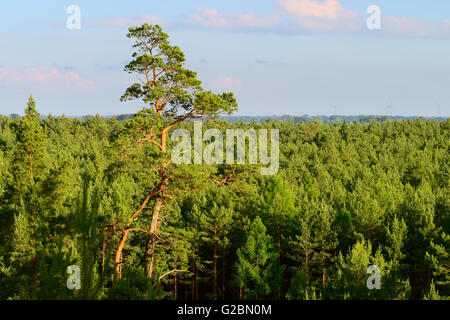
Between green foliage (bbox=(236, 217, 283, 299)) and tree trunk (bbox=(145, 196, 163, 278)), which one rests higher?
tree trunk (bbox=(145, 196, 163, 278))

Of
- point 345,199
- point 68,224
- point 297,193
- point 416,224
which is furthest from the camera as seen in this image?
point 297,193

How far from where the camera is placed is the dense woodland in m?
19.4

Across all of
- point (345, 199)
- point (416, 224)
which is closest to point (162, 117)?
point (416, 224)

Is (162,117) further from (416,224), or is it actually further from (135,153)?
(416,224)

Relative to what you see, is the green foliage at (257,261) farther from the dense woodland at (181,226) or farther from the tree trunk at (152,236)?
the tree trunk at (152,236)

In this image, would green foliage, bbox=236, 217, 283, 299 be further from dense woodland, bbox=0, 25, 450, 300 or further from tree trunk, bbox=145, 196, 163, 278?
tree trunk, bbox=145, 196, 163, 278

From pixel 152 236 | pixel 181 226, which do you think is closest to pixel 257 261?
pixel 181 226

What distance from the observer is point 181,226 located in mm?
39625

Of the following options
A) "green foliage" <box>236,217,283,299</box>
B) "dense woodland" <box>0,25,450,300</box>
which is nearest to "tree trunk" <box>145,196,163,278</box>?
"dense woodland" <box>0,25,450,300</box>

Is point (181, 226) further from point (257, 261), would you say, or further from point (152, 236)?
point (152, 236)

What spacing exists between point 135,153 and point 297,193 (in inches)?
1607

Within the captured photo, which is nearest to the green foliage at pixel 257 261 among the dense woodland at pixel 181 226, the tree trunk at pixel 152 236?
the dense woodland at pixel 181 226

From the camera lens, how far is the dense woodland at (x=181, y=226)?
63.5 feet

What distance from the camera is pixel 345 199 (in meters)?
50.6
